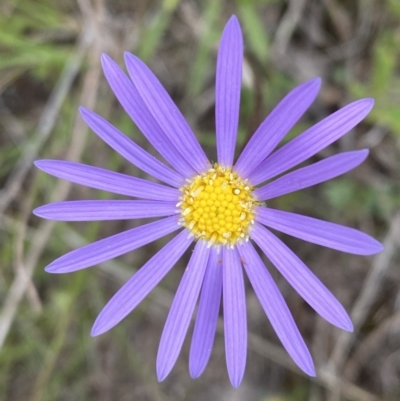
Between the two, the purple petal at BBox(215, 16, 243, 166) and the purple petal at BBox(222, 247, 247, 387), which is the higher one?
the purple petal at BBox(215, 16, 243, 166)

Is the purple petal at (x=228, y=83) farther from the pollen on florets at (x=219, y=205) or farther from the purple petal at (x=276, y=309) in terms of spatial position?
the purple petal at (x=276, y=309)

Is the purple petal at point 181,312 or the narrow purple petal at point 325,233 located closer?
the narrow purple petal at point 325,233

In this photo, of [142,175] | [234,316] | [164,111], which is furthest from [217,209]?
[142,175]

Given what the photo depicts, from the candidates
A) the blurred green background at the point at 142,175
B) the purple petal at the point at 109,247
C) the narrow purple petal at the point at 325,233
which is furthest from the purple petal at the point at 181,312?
the blurred green background at the point at 142,175

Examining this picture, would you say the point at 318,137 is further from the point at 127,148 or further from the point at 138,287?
the point at 138,287

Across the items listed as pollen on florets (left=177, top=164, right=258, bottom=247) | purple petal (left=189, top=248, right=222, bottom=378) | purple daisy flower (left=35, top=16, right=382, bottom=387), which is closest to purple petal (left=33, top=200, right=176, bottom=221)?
purple daisy flower (left=35, top=16, right=382, bottom=387)

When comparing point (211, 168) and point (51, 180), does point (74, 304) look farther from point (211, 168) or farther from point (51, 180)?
point (211, 168)

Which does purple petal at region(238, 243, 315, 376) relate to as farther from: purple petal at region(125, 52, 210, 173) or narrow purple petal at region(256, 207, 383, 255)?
purple petal at region(125, 52, 210, 173)
